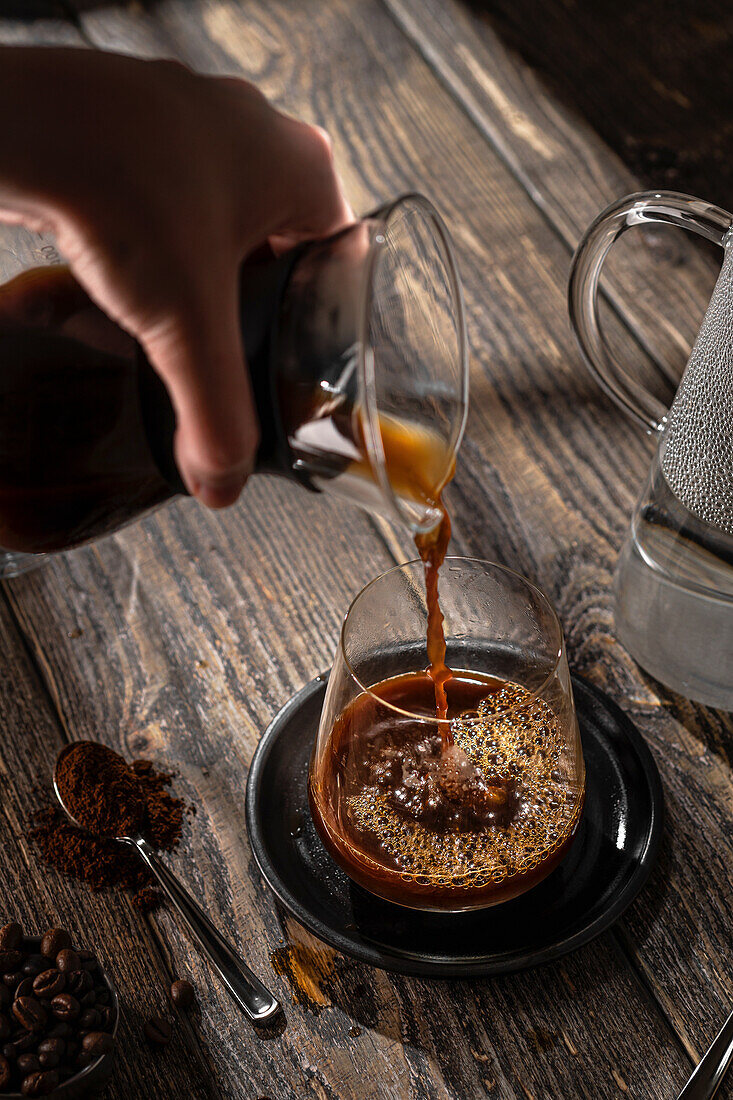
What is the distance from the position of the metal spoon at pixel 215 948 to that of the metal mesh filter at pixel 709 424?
0.47 m

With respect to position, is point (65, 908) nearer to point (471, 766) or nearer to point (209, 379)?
point (471, 766)

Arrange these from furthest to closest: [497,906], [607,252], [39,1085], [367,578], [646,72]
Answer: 1. [646,72]
2. [367,578]
3. [607,252]
4. [497,906]
5. [39,1085]

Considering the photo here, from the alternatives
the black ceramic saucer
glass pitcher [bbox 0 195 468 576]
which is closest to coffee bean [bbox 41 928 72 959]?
the black ceramic saucer

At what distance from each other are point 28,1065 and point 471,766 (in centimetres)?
33

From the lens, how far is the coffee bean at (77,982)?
694mm

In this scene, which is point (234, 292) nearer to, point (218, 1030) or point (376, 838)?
point (376, 838)

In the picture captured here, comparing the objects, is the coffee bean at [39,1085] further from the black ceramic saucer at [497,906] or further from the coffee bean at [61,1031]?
the black ceramic saucer at [497,906]

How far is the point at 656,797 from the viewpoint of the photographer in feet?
2.69

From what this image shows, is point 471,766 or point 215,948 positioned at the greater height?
point 471,766

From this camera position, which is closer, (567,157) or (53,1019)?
(53,1019)

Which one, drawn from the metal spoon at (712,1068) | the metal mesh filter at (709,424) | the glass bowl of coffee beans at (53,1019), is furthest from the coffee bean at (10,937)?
the metal mesh filter at (709,424)

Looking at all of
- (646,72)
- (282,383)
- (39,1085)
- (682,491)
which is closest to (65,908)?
(39,1085)

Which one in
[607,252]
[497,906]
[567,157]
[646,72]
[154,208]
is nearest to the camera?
[154,208]

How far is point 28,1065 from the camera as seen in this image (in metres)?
0.65
